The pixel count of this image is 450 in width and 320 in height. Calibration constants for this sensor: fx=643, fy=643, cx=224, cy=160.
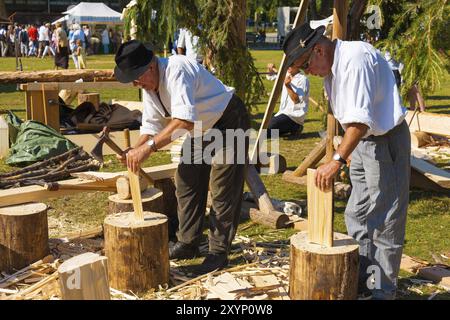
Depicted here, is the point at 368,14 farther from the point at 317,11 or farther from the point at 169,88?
the point at 169,88

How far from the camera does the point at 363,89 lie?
12.4 ft

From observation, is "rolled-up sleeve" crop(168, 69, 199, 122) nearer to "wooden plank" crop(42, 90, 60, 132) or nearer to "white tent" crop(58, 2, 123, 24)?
"wooden plank" crop(42, 90, 60, 132)

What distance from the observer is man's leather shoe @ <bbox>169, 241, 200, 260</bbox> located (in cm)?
529

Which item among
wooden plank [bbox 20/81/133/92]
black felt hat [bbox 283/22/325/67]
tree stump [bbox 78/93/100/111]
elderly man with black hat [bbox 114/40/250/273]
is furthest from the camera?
tree stump [bbox 78/93/100/111]

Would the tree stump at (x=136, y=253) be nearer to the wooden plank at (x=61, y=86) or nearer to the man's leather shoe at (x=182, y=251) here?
the man's leather shoe at (x=182, y=251)

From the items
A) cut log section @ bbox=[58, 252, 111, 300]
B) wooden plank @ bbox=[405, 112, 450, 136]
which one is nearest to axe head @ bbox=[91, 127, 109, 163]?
cut log section @ bbox=[58, 252, 111, 300]

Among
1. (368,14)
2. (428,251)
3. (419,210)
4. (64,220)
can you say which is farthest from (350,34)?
(64,220)

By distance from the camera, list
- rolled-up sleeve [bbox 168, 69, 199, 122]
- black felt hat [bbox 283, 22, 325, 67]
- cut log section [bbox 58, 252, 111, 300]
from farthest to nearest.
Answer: rolled-up sleeve [bbox 168, 69, 199, 122]
black felt hat [bbox 283, 22, 325, 67]
cut log section [bbox 58, 252, 111, 300]

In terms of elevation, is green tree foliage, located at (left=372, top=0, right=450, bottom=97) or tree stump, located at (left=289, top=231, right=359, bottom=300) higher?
green tree foliage, located at (left=372, top=0, right=450, bottom=97)

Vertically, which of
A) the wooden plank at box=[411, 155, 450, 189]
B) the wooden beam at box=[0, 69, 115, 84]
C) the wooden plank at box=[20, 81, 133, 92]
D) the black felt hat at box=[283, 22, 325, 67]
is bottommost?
the wooden plank at box=[411, 155, 450, 189]

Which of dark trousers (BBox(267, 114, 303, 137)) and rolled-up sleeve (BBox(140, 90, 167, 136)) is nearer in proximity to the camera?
rolled-up sleeve (BBox(140, 90, 167, 136))

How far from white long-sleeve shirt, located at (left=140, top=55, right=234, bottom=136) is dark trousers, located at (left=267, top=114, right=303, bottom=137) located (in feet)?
18.5

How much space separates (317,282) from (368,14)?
4018 millimetres

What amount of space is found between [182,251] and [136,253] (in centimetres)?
87
